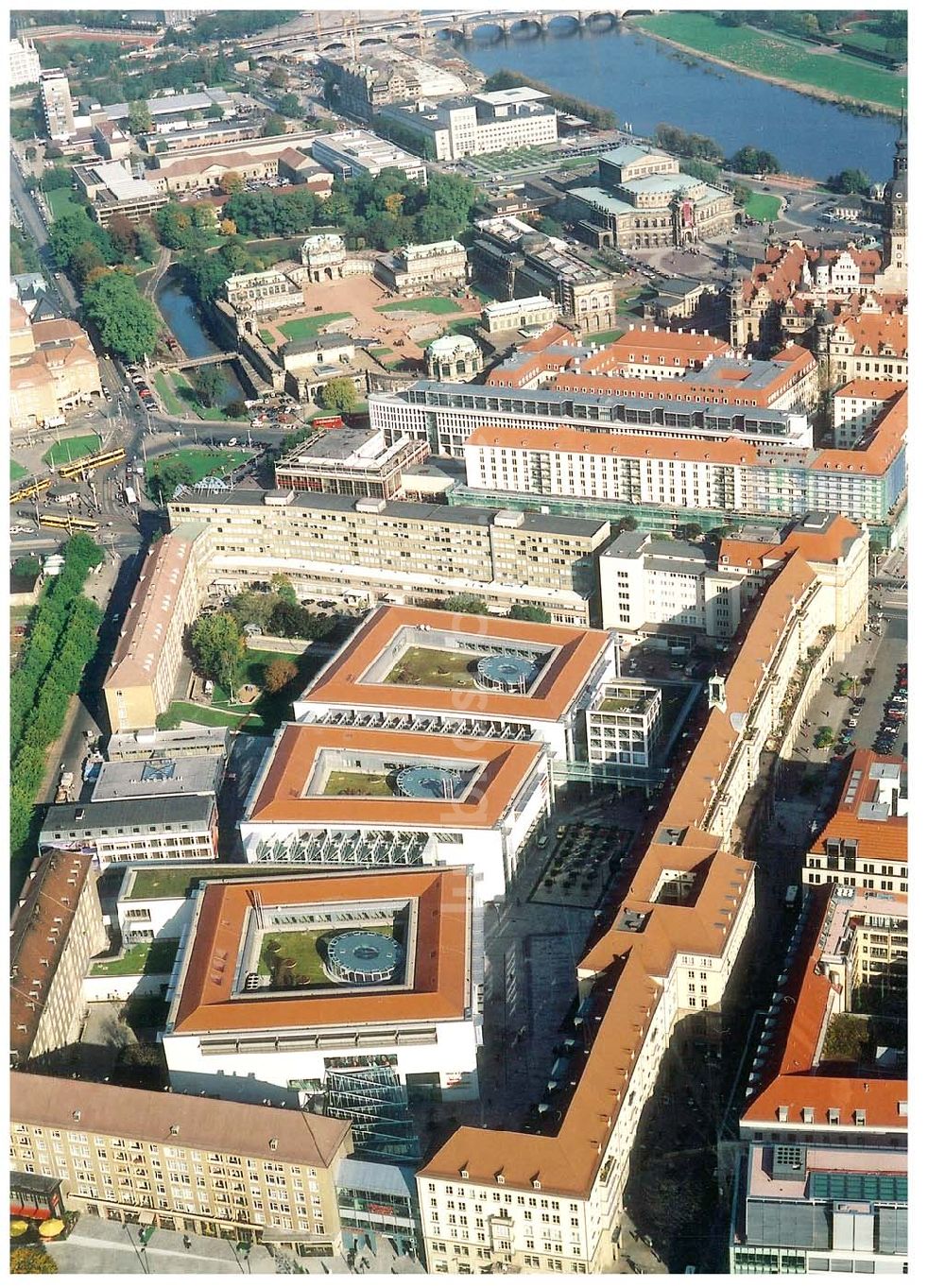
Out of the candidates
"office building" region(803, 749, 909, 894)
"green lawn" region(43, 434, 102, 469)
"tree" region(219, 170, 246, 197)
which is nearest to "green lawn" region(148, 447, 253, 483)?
"green lawn" region(43, 434, 102, 469)

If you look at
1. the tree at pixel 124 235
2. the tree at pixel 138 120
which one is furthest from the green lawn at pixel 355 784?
the tree at pixel 138 120

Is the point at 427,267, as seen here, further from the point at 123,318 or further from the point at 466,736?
the point at 466,736

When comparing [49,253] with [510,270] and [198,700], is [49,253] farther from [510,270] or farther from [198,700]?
[198,700]

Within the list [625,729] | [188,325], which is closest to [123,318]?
[188,325]

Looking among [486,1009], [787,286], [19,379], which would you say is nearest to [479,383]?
[787,286]

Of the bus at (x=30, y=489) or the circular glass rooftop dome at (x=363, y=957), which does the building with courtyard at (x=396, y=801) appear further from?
the bus at (x=30, y=489)

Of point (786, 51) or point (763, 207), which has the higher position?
point (786, 51)
